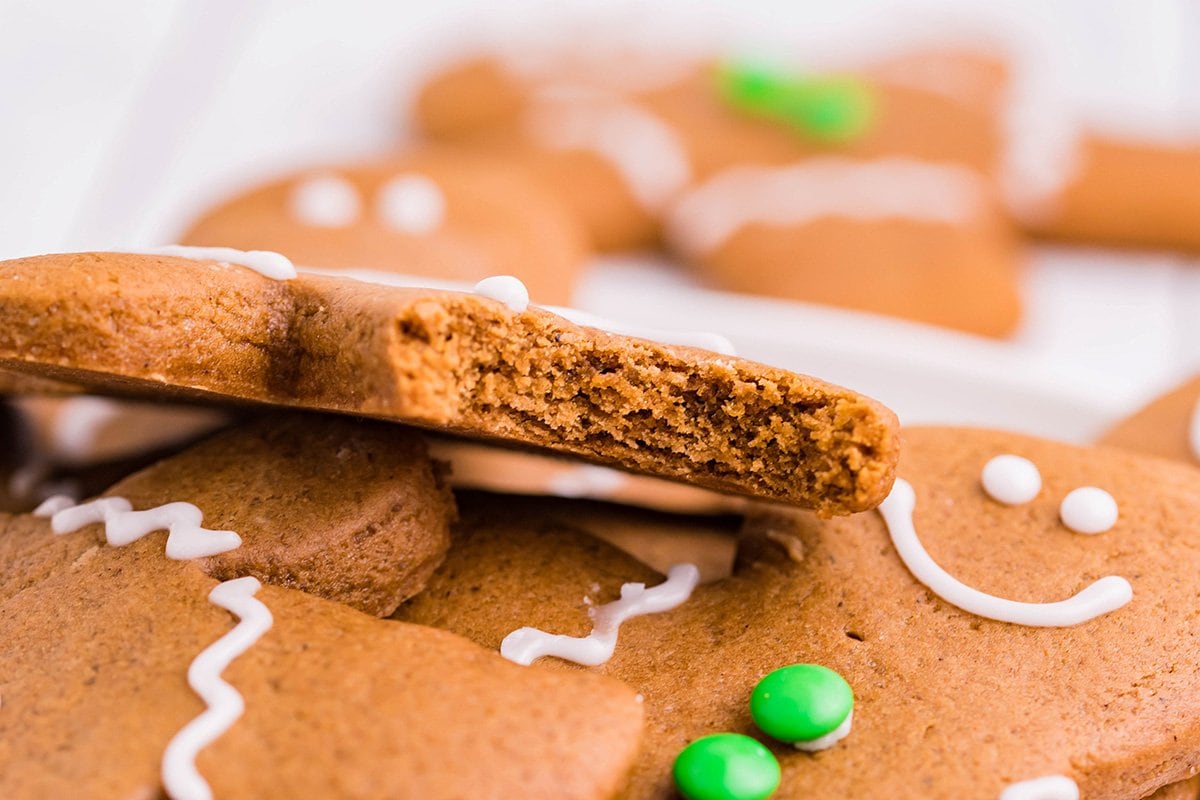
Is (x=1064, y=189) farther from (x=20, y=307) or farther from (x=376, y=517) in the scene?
(x=20, y=307)

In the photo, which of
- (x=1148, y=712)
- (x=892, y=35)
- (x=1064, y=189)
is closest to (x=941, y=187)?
(x=1064, y=189)

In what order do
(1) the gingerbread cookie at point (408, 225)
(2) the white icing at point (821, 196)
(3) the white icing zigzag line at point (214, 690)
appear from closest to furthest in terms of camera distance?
(3) the white icing zigzag line at point (214, 690) → (1) the gingerbread cookie at point (408, 225) → (2) the white icing at point (821, 196)

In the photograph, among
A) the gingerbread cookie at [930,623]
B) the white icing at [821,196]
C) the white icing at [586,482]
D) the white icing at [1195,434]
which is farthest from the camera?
the white icing at [821,196]

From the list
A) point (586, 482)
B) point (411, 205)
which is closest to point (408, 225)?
point (411, 205)

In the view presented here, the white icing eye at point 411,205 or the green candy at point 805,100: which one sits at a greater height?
the white icing eye at point 411,205

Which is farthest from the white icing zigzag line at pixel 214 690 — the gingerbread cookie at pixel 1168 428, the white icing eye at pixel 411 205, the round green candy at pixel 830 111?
the round green candy at pixel 830 111

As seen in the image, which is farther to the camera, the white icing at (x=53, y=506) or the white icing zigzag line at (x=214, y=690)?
the white icing at (x=53, y=506)

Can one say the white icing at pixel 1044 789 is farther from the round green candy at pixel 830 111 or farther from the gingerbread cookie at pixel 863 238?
the round green candy at pixel 830 111

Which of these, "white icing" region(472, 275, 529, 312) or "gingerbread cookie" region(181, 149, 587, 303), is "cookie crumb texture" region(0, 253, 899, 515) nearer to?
"white icing" region(472, 275, 529, 312)

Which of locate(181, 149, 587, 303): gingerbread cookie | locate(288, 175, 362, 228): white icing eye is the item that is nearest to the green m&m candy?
locate(181, 149, 587, 303): gingerbread cookie
